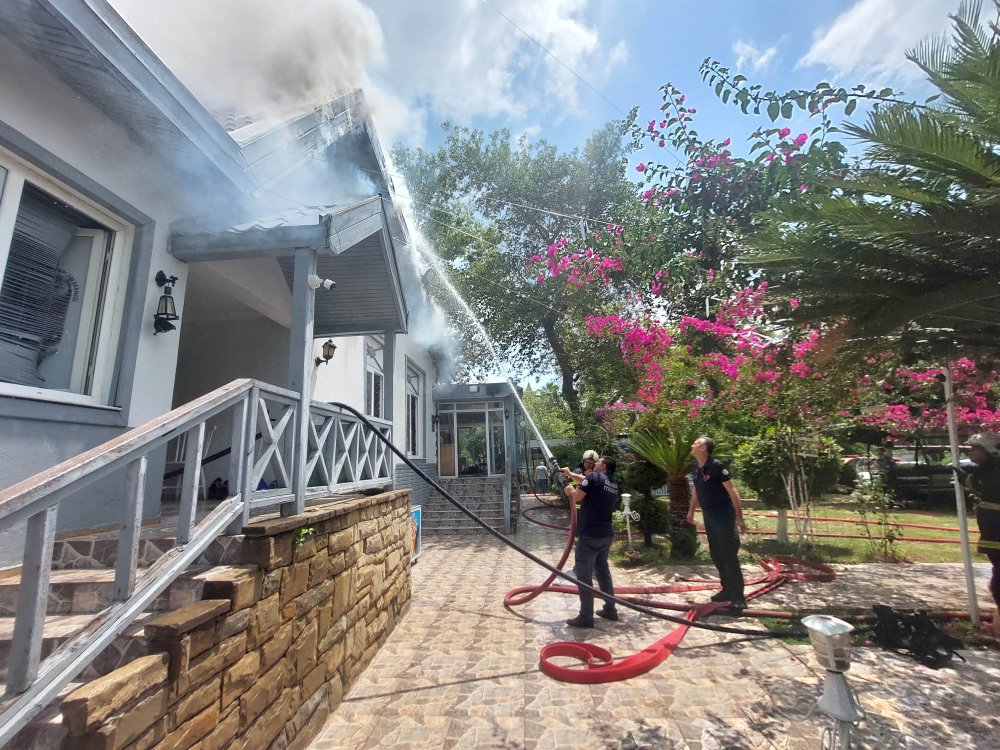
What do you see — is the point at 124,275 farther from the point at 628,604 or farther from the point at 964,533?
the point at 964,533

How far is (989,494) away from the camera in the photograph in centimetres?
430

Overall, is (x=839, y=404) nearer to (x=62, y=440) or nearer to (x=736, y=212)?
(x=736, y=212)

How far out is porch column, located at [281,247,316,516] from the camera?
3322 mm


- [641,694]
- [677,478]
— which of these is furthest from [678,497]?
[641,694]

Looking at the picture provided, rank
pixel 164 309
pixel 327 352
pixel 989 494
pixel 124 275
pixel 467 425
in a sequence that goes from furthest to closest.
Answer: pixel 467 425 < pixel 327 352 < pixel 989 494 < pixel 164 309 < pixel 124 275

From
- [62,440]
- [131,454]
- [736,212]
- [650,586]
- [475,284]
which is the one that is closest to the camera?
[131,454]

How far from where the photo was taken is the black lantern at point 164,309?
3996mm

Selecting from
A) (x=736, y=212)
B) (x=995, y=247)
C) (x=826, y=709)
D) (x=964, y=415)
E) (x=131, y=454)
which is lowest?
(x=826, y=709)

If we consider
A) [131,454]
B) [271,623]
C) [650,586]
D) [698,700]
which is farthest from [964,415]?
[131,454]

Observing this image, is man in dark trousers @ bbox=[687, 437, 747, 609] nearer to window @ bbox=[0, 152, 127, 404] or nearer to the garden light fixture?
the garden light fixture

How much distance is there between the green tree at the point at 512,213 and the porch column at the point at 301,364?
1170 centimetres

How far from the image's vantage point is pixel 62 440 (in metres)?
3.25

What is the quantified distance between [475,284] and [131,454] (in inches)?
572

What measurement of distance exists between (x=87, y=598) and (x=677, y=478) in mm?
7417
